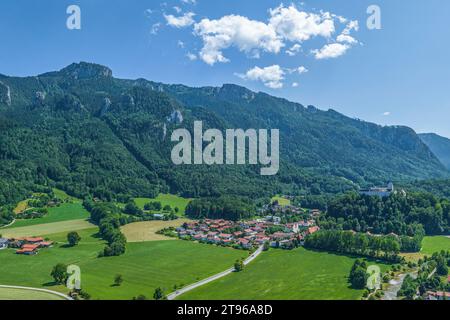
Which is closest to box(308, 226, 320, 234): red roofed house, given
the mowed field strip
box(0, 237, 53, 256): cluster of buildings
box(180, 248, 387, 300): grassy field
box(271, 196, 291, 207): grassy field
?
box(180, 248, 387, 300): grassy field

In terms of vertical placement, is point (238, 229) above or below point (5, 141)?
below

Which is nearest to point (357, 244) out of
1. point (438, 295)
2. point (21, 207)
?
point (438, 295)

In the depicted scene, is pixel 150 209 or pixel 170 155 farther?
pixel 170 155

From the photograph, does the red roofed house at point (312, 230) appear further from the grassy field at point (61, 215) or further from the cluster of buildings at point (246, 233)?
the grassy field at point (61, 215)

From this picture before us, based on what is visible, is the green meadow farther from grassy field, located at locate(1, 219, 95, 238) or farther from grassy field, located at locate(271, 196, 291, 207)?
grassy field, located at locate(1, 219, 95, 238)
